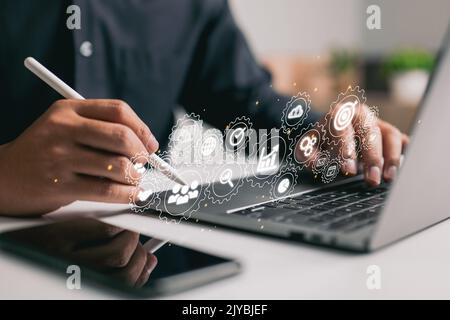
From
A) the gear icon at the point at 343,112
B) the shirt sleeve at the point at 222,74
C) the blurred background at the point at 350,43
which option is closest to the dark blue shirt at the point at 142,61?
the shirt sleeve at the point at 222,74

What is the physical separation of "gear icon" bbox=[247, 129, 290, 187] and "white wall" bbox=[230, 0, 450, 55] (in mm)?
1915

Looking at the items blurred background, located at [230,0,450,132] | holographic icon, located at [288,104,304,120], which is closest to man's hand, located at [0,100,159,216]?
holographic icon, located at [288,104,304,120]

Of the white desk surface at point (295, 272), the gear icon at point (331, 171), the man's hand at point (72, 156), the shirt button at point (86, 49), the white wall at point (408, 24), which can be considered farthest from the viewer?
the white wall at point (408, 24)

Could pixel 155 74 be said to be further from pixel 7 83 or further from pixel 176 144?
pixel 176 144

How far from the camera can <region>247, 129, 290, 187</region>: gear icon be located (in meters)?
0.48

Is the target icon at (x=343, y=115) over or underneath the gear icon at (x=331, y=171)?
over

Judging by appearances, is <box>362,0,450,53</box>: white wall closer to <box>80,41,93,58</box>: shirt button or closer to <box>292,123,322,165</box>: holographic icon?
<box>80,41,93,58</box>: shirt button

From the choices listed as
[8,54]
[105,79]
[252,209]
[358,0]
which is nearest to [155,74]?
[105,79]

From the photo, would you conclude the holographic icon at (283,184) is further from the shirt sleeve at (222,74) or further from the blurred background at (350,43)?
the blurred background at (350,43)

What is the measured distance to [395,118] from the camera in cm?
246

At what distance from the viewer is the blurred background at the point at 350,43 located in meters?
2.37

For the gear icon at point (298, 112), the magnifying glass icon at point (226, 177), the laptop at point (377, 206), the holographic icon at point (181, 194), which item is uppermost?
the gear icon at point (298, 112)

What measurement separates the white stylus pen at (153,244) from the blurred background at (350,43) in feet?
6.00

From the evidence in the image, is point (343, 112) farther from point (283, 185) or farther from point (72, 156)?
point (72, 156)
